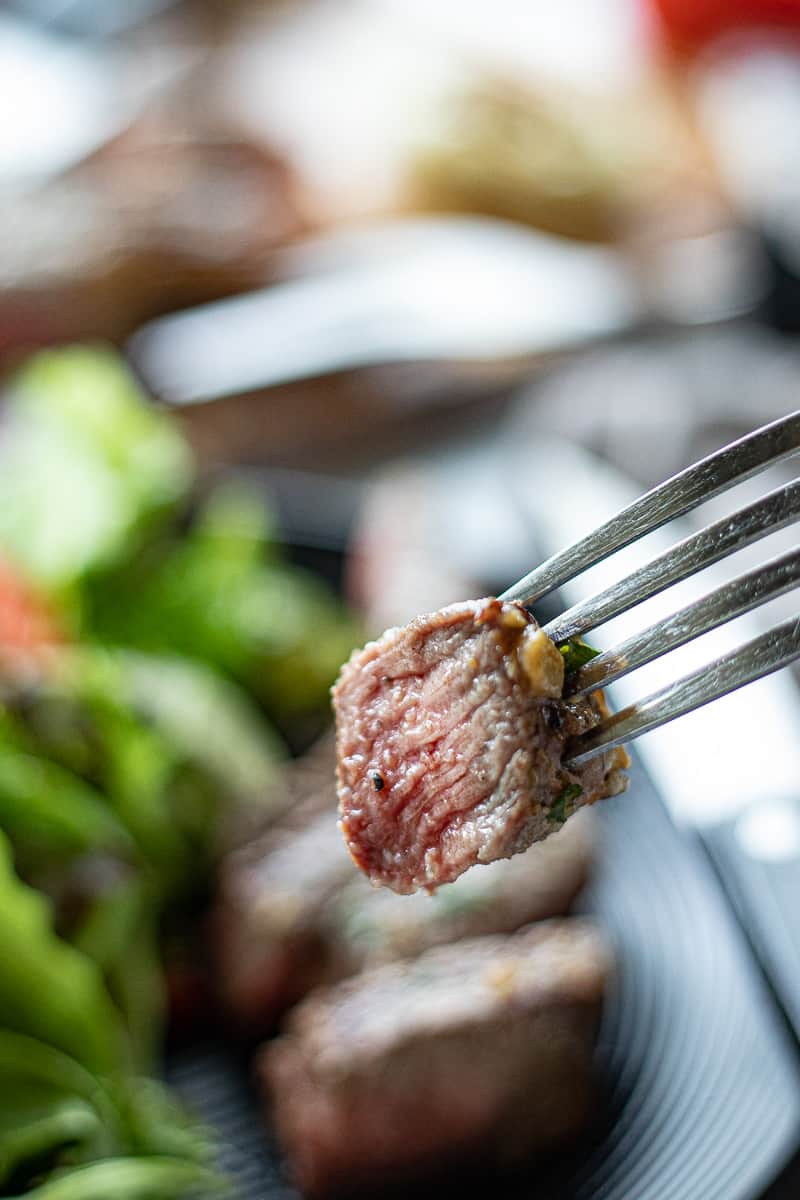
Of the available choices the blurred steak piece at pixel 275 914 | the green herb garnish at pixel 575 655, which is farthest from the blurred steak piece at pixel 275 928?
the green herb garnish at pixel 575 655

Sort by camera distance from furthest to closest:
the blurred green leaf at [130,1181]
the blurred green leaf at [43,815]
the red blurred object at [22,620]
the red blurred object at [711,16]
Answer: the red blurred object at [711,16] < the red blurred object at [22,620] < the blurred green leaf at [43,815] < the blurred green leaf at [130,1181]

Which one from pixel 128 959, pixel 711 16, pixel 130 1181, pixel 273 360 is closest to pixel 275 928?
pixel 128 959

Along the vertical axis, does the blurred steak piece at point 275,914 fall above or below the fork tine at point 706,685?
below

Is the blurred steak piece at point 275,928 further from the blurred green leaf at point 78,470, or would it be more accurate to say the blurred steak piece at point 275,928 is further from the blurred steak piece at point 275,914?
the blurred green leaf at point 78,470

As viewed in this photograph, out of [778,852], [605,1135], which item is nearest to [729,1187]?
[605,1135]

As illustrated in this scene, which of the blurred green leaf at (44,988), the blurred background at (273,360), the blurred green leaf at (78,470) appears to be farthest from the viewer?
the blurred green leaf at (78,470)

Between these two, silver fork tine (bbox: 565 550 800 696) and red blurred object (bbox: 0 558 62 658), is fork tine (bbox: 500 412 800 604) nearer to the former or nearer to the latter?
silver fork tine (bbox: 565 550 800 696)

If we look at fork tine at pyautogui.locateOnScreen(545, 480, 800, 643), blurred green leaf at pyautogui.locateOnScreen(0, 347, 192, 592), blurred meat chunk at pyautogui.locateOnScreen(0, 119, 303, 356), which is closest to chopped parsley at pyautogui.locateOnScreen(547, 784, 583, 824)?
fork tine at pyautogui.locateOnScreen(545, 480, 800, 643)
